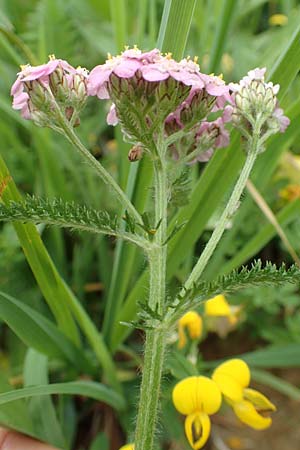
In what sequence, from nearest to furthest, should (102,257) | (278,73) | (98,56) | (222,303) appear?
(278,73) < (222,303) < (102,257) < (98,56)

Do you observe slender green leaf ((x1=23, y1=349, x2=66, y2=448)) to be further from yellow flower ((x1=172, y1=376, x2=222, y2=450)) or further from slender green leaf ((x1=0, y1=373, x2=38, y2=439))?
yellow flower ((x1=172, y1=376, x2=222, y2=450))

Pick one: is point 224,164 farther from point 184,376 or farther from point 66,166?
point 66,166

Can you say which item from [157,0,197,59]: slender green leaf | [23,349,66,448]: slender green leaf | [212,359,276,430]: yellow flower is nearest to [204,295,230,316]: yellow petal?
[212,359,276,430]: yellow flower

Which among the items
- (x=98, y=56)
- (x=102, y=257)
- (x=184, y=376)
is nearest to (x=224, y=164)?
(x=184, y=376)

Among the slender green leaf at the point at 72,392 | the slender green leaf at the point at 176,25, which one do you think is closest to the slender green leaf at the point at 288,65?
the slender green leaf at the point at 176,25

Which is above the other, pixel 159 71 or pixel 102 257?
pixel 102 257

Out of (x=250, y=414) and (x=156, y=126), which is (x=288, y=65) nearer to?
(x=156, y=126)

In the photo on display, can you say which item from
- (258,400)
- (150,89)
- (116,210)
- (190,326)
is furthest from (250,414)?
(116,210)
